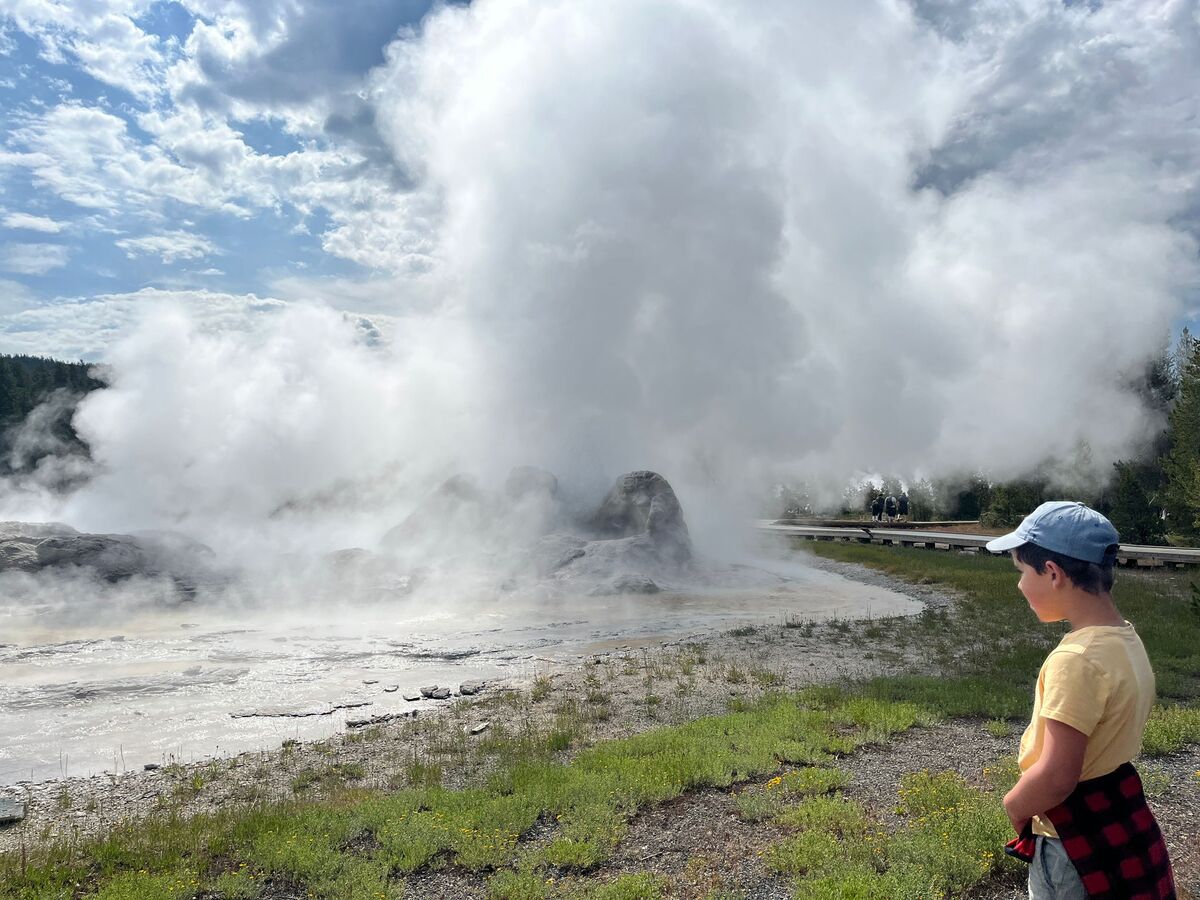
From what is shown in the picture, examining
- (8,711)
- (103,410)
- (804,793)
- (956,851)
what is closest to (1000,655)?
(804,793)

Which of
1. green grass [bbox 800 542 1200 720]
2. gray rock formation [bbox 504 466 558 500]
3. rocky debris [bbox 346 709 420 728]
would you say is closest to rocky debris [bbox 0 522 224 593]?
gray rock formation [bbox 504 466 558 500]

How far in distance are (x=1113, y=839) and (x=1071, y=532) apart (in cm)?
110

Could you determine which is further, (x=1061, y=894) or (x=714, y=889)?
(x=714, y=889)

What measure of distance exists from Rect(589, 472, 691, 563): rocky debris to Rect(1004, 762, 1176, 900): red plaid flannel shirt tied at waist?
83.0 feet

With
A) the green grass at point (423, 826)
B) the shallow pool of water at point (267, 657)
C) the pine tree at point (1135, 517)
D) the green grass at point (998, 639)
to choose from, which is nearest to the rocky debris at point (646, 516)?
the shallow pool of water at point (267, 657)

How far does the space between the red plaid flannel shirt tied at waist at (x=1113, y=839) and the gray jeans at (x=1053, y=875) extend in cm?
3

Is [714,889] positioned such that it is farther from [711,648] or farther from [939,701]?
[711,648]

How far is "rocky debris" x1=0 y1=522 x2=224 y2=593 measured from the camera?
22594 mm

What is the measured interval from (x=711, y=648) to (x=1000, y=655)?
546cm

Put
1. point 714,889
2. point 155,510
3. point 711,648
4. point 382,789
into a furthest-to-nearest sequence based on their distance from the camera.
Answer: point 155,510
point 711,648
point 382,789
point 714,889

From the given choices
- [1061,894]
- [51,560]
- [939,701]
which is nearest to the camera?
[1061,894]

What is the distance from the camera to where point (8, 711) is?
13.0m

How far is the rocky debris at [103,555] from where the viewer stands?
22594 millimetres

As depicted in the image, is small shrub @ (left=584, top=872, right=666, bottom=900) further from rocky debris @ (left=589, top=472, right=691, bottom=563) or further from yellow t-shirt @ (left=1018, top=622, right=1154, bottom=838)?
rocky debris @ (left=589, top=472, right=691, bottom=563)
